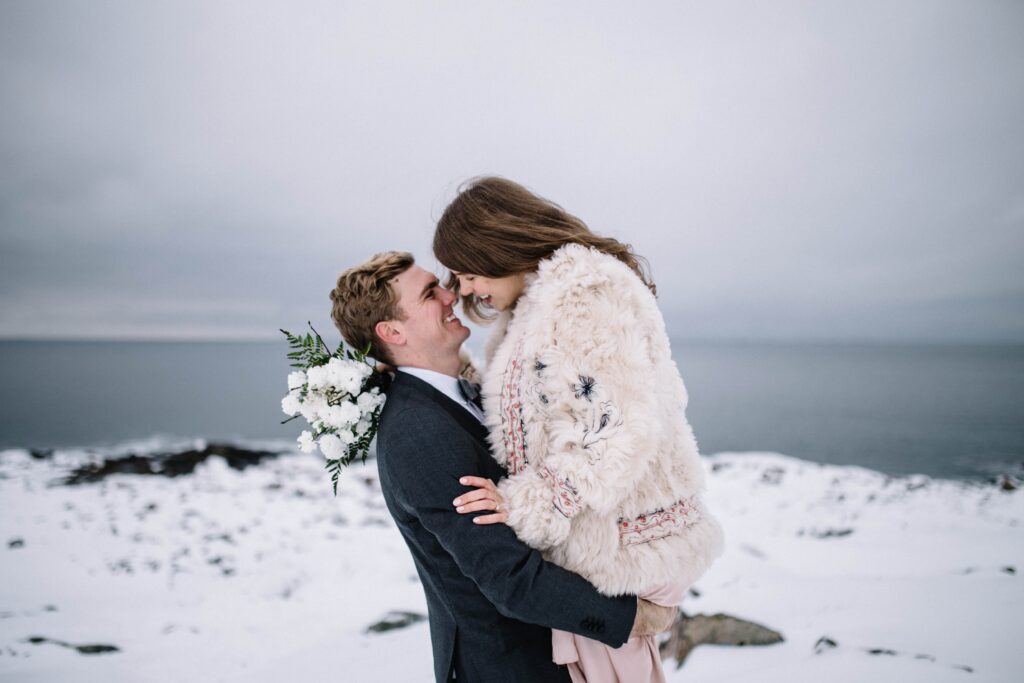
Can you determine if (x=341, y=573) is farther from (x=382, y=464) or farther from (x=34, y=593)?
(x=382, y=464)

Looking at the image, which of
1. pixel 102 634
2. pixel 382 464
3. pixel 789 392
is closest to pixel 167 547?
pixel 102 634

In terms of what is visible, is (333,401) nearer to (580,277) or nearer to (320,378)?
(320,378)

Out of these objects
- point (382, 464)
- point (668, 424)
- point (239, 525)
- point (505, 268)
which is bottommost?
point (239, 525)

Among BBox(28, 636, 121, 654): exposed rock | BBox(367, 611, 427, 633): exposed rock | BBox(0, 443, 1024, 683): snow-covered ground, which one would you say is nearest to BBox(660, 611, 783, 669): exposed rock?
BBox(0, 443, 1024, 683): snow-covered ground

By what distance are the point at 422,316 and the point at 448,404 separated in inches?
20.7

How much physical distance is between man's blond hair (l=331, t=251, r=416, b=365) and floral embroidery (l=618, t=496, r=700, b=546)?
144cm

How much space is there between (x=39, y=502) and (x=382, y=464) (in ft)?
36.3

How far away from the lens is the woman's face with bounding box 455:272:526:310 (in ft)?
7.63

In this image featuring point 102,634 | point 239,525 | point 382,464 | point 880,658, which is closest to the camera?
point 382,464

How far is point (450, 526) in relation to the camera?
6.01ft

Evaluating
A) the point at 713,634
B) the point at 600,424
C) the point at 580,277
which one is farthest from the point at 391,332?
the point at 713,634

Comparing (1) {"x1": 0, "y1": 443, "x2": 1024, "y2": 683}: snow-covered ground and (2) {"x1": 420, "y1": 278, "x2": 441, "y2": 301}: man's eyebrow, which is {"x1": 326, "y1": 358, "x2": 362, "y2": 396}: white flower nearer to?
(2) {"x1": 420, "y1": 278, "x2": 441, "y2": 301}: man's eyebrow

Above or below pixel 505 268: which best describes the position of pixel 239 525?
below

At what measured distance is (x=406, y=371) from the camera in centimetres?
233
